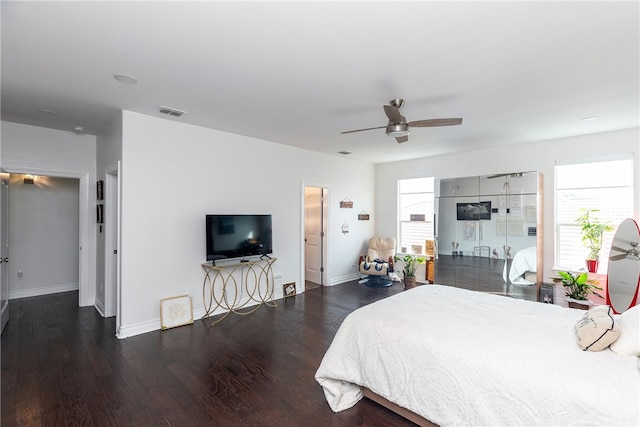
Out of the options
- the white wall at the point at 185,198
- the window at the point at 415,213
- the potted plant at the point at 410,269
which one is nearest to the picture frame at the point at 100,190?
the white wall at the point at 185,198

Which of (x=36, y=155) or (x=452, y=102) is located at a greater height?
(x=452, y=102)

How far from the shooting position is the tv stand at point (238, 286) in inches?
175

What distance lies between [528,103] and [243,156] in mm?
3843

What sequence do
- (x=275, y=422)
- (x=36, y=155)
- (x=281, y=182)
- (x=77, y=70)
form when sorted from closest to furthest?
(x=275, y=422), (x=77, y=70), (x=36, y=155), (x=281, y=182)

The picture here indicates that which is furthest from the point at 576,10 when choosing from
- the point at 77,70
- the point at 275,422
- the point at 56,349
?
the point at 56,349

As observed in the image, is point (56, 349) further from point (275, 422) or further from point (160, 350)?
point (275, 422)

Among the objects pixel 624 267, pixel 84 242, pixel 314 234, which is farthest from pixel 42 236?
pixel 624 267

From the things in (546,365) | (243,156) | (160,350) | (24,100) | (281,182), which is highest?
(24,100)

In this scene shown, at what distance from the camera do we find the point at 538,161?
5.04 m

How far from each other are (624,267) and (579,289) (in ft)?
2.06

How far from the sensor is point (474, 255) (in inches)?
216

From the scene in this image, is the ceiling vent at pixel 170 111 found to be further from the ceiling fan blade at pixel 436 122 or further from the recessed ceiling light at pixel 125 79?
the ceiling fan blade at pixel 436 122

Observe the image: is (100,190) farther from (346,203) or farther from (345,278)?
(345,278)

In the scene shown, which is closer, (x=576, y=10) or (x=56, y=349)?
(x=576, y=10)
